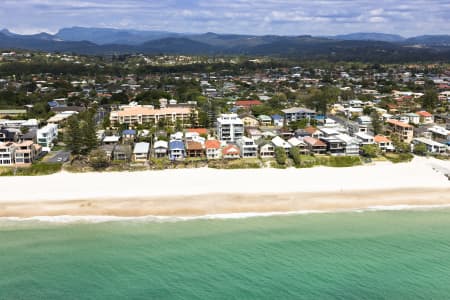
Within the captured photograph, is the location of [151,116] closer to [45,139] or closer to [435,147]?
[45,139]

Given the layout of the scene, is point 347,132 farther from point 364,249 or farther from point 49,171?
point 49,171

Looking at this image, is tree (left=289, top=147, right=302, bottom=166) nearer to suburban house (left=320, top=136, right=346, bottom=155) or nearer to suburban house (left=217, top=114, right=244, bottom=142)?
suburban house (left=320, top=136, right=346, bottom=155)

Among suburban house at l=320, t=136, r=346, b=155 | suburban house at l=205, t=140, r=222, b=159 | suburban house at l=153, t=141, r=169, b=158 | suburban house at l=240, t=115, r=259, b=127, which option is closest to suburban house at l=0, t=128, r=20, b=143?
suburban house at l=153, t=141, r=169, b=158

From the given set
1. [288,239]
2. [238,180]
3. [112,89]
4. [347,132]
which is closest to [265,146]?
[238,180]

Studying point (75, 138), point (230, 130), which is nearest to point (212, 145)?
point (230, 130)

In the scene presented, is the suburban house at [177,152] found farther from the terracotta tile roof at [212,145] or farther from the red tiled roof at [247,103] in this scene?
the red tiled roof at [247,103]
